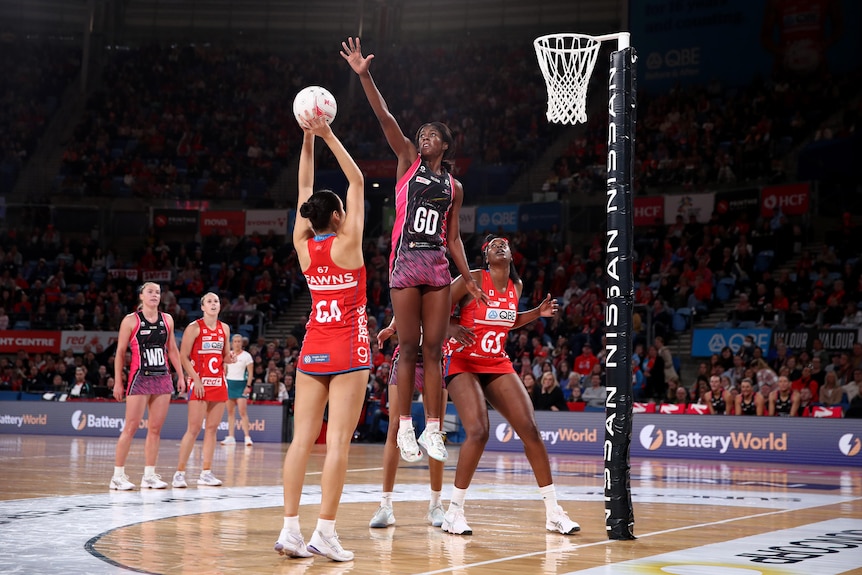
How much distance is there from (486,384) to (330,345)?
2192mm

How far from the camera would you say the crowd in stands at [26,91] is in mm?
36812

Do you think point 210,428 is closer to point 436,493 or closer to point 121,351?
point 121,351

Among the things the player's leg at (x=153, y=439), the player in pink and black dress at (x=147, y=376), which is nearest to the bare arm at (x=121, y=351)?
the player in pink and black dress at (x=147, y=376)

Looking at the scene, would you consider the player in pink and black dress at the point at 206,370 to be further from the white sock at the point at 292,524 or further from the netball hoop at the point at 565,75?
the white sock at the point at 292,524

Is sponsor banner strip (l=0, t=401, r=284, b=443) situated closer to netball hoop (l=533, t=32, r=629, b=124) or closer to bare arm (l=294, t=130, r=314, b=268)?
netball hoop (l=533, t=32, r=629, b=124)

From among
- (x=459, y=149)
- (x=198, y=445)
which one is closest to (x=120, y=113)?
(x=459, y=149)

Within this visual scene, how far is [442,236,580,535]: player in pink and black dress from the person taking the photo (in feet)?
28.5

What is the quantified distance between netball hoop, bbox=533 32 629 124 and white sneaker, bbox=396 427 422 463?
3.42m

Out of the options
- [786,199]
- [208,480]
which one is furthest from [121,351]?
[786,199]

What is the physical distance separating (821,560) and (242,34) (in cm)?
3728

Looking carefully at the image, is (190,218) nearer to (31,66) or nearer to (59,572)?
(31,66)

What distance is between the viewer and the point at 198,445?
68.5 ft

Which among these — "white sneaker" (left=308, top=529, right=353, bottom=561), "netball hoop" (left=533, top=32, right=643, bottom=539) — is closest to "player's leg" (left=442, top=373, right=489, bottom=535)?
"netball hoop" (left=533, top=32, right=643, bottom=539)

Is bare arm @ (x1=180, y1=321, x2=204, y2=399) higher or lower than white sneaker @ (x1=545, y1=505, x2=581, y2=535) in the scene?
higher
